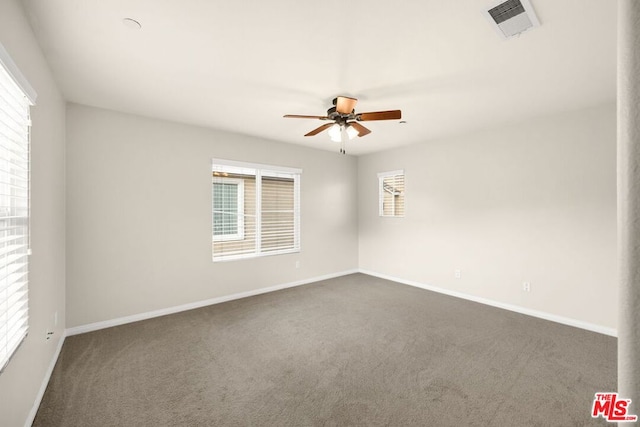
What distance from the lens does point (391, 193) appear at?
5.82m

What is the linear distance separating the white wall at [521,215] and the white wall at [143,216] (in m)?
2.60

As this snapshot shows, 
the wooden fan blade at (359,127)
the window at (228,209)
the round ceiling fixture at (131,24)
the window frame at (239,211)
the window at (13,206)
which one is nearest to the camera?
the window at (13,206)

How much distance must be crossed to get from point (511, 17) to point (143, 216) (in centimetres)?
417

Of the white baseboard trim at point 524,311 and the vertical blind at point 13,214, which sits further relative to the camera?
the white baseboard trim at point 524,311

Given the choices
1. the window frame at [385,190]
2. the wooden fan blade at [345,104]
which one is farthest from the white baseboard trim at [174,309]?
the wooden fan blade at [345,104]

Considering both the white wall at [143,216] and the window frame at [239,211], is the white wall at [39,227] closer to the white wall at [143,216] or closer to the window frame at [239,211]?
the white wall at [143,216]

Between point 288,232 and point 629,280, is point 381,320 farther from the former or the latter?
point 629,280

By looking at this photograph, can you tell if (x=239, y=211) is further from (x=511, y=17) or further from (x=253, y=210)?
(x=511, y=17)

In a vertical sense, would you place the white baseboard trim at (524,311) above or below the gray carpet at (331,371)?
above

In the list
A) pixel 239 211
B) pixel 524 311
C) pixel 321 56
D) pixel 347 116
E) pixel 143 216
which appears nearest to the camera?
pixel 321 56

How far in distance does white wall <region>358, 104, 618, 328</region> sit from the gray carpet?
56cm

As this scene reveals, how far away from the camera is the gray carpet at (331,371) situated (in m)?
2.08

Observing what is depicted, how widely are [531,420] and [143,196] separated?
4401 mm

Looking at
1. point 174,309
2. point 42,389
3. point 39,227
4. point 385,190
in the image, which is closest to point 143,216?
point 174,309
